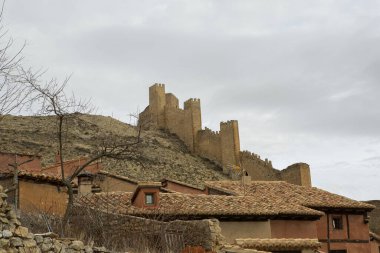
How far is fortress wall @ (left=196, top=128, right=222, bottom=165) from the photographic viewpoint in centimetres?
6988

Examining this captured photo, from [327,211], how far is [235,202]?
19.9 feet

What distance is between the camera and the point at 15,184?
1717 cm

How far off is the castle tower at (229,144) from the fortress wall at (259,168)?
14.7ft

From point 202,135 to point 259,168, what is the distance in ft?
56.6

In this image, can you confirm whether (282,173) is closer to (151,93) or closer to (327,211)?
(327,211)

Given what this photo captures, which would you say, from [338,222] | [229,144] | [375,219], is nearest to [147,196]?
[338,222]

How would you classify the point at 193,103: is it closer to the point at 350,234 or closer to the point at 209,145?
the point at 209,145

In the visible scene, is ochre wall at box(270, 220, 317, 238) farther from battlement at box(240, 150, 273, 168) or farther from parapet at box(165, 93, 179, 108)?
parapet at box(165, 93, 179, 108)

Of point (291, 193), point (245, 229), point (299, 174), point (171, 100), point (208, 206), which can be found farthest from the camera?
point (171, 100)

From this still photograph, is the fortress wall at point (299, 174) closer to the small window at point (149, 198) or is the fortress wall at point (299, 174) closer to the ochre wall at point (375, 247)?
the ochre wall at point (375, 247)

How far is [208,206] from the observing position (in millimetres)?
21781

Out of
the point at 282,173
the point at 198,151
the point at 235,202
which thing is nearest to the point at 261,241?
the point at 235,202

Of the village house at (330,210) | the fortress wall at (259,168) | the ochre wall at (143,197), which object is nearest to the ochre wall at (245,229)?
the ochre wall at (143,197)

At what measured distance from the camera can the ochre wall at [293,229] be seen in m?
Result: 23.0
